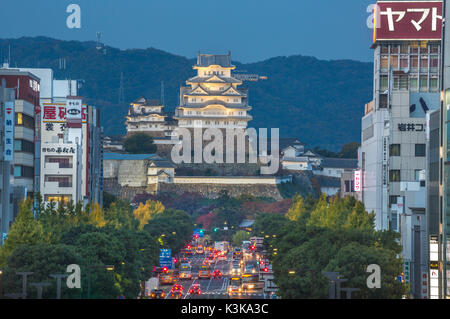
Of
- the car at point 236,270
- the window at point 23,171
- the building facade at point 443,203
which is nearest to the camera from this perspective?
the building facade at point 443,203

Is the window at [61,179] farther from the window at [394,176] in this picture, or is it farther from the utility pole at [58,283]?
the utility pole at [58,283]

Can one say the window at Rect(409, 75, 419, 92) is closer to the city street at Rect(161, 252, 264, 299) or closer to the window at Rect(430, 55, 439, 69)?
the window at Rect(430, 55, 439, 69)

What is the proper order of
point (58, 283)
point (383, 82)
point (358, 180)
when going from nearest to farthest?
point (58, 283) → point (383, 82) → point (358, 180)

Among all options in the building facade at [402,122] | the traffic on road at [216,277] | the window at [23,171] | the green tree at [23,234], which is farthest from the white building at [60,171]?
the green tree at [23,234]

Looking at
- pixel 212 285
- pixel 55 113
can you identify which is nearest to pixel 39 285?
pixel 212 285

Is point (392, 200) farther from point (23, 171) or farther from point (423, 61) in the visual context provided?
point (23, 171)
